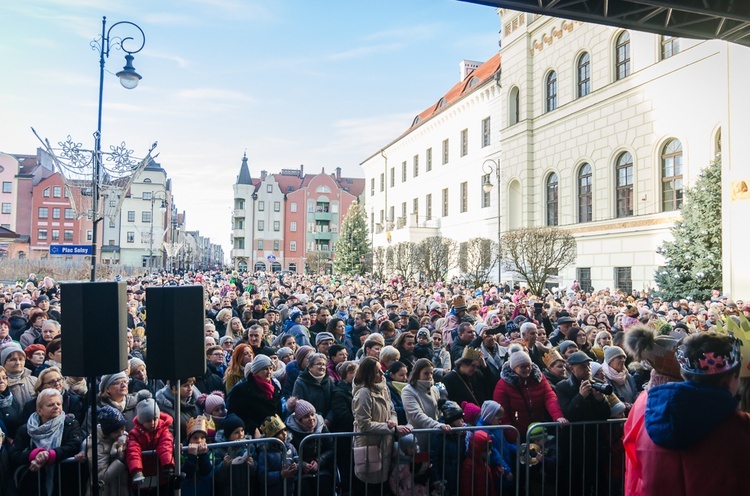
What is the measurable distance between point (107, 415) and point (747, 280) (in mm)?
19623

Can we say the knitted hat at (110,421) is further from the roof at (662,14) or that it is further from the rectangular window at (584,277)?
the rectangular window at (584,277)

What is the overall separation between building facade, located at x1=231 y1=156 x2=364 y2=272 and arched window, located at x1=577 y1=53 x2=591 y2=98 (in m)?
61.6

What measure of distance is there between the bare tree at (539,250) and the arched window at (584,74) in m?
8.83

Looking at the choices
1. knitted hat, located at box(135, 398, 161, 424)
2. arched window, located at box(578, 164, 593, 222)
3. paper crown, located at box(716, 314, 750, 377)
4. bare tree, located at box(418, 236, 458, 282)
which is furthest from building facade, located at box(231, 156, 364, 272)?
paper crown, located at box(716, 314, 750, 377)

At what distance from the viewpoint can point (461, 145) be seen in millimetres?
44156

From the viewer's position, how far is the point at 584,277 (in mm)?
28984

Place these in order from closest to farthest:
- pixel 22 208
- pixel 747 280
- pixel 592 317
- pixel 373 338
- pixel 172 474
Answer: pixel 172 474, pixel 373 338, pixel 592 317, pixel 747 280, pixel 22 208

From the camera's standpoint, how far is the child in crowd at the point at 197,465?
4867mm

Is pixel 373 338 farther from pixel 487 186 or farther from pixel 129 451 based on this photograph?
pixel 487 186

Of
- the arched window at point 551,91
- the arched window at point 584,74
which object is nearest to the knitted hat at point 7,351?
the arched window at point 584,74

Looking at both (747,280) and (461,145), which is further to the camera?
(461,145)

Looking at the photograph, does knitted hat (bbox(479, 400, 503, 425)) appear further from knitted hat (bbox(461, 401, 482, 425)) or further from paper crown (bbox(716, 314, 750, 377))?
paper crown (bbox(716, 314, 750, 377))

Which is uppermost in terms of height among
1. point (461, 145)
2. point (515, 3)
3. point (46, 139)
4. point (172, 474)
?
point (461, 145)

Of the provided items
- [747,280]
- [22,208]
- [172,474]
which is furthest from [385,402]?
[22,208]
